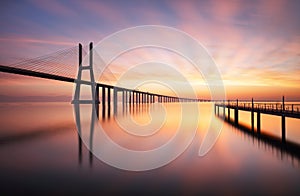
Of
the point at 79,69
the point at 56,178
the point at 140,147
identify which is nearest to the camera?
the point at 56,178

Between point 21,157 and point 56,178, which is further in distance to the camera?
point 21,157

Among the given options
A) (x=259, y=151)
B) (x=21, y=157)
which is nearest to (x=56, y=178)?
(x=21, y=157)

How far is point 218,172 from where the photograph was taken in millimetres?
9164

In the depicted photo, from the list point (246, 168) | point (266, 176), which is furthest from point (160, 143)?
point (266, 176)

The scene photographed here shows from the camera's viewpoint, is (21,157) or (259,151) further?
(259,151)

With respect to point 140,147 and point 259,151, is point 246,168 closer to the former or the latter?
point 259,151

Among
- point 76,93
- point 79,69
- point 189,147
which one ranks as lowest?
point 189,147

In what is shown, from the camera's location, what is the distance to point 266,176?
8758mm

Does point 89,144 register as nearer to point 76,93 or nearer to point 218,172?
point 218,172

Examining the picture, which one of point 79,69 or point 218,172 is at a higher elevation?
point 79,69

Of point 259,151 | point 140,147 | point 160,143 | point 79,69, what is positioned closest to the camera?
point 259,151

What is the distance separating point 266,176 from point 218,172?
164 cm

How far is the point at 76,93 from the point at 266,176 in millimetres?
47967

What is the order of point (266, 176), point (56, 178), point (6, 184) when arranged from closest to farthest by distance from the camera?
point (6, 184) < point (56, 178) < point (266, 176)
